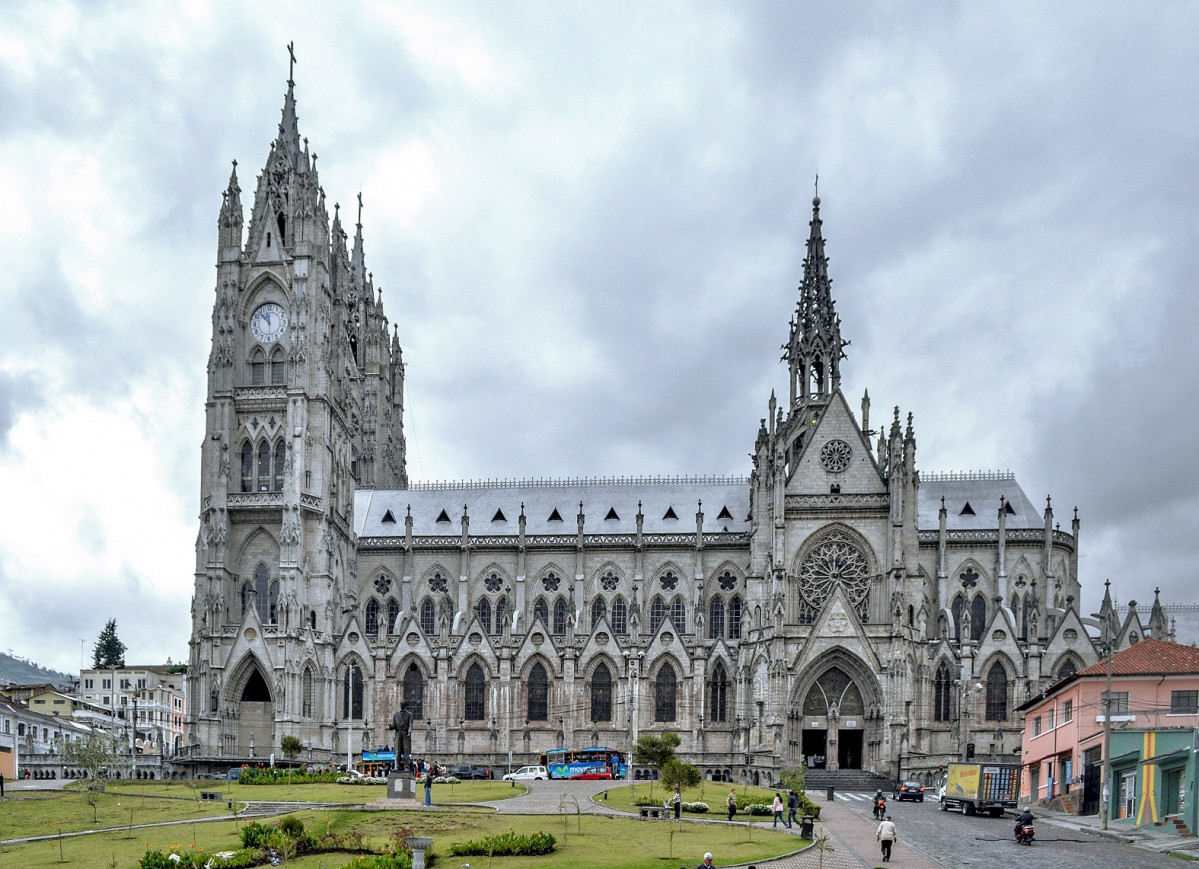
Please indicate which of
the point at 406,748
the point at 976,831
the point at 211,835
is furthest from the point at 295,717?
the point at 976,831

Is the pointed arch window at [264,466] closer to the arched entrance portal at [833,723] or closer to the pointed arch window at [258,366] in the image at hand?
→ the pointed arch window at [258,366]

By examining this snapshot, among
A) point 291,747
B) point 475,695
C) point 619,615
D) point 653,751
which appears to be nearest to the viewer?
point 653,751

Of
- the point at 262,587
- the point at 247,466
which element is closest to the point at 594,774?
the point at 262,587

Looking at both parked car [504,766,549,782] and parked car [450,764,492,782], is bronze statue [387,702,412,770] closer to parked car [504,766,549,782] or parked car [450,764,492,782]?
parked car [504,766,549,782]

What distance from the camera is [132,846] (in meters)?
48.2

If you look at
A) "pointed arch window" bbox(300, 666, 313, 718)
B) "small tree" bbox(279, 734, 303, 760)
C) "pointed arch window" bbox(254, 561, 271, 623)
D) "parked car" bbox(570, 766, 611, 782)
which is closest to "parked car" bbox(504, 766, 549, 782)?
"parked car" bbox(570, 766, 611, 782)

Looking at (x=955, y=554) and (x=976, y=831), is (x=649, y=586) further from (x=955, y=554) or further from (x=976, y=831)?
(x=976, y=831)

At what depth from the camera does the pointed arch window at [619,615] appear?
353 ft

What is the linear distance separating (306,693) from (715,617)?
30.3m

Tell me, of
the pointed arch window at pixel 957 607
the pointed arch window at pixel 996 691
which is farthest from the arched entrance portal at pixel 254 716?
the pointed arch window at pixel 996 691

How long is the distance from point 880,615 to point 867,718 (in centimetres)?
738

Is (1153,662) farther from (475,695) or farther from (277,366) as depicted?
(277,366)

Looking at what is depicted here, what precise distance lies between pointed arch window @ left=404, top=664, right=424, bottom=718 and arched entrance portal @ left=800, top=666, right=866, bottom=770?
1072 inches

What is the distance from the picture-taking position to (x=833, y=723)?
95.0 meters
